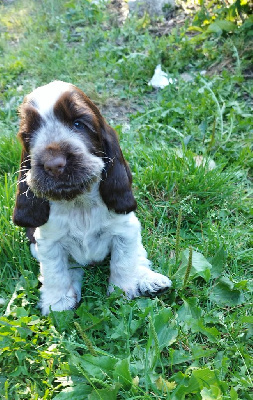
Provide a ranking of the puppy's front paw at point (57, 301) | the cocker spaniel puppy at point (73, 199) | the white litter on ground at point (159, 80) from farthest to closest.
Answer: the white litter on ground at point (159, 80) < the puppy's front paw at point (57, 301) < the cocker spaniel puppy at point (73, 199)

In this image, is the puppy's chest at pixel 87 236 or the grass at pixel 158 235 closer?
the grass at pixel 158 235

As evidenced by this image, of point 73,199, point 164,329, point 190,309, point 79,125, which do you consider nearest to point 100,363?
point 164,329

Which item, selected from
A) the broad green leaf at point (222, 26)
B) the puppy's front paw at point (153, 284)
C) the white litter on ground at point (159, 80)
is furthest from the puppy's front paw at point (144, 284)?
the broad green leaf at point (222, 26)

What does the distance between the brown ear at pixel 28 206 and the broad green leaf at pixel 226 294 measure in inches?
52.0

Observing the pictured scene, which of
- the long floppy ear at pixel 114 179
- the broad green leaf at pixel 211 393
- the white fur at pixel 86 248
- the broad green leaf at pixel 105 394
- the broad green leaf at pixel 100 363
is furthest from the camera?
the white fur at pixel 86 248

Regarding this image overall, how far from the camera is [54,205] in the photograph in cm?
308

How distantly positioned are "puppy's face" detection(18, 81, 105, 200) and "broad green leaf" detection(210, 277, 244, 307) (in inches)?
48.9

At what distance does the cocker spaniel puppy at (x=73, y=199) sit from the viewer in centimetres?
264

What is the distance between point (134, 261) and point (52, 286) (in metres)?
0.62

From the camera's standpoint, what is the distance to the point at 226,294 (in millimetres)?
3164

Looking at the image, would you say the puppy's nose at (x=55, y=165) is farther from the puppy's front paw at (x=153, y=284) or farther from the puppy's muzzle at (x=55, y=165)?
the puppy's front paw at (x=153, y=284)

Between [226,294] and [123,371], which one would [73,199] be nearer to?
[123,371]

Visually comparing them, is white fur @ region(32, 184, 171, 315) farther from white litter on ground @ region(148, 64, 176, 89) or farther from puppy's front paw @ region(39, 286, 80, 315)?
white litter on ground @ region(148, 64, 176, 89)

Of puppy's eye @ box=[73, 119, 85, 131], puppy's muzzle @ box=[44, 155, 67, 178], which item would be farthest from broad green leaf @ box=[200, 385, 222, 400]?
puppy's eye @ box=[73, 119, 85, 131]
